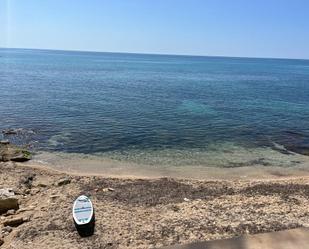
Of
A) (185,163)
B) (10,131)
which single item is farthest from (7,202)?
(10,131)

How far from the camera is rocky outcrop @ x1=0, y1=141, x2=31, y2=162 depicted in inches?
962

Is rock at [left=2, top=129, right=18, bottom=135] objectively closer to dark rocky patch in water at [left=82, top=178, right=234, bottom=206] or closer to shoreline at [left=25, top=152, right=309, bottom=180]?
shoreline at [left=25, top=152, right=309, bottom=180]

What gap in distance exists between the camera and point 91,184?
19.1 metres

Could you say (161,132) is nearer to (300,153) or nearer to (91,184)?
(300,153)

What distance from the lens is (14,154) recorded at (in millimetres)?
25047

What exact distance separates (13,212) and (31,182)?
4903 mm

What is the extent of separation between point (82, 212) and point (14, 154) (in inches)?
516

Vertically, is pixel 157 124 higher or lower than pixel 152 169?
lower

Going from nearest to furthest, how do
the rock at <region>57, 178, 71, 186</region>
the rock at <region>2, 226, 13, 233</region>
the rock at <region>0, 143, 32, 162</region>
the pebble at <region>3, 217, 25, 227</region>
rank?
the rock at <region>2, 226, 13, 233</region> → the pebble at <region>3, 217, 25, 227</region> → the rock at <region>57, 178, 71, 186</region> → the rock at <region>0, 143, 32, 162</region>

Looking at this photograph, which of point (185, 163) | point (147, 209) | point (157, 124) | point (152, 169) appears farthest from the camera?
point (157, 124)

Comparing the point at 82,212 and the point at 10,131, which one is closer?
the point at 82,212

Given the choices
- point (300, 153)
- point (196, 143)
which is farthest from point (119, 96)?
point (300, 153)

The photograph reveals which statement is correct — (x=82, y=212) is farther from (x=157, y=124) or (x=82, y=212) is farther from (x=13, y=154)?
(x=157, y=124)

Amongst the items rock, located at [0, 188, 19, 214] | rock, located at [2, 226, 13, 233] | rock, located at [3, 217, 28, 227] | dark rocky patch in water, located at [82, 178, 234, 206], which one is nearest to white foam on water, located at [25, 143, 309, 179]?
dark rocky patch in water, located at [82, 178, 234, 206]
